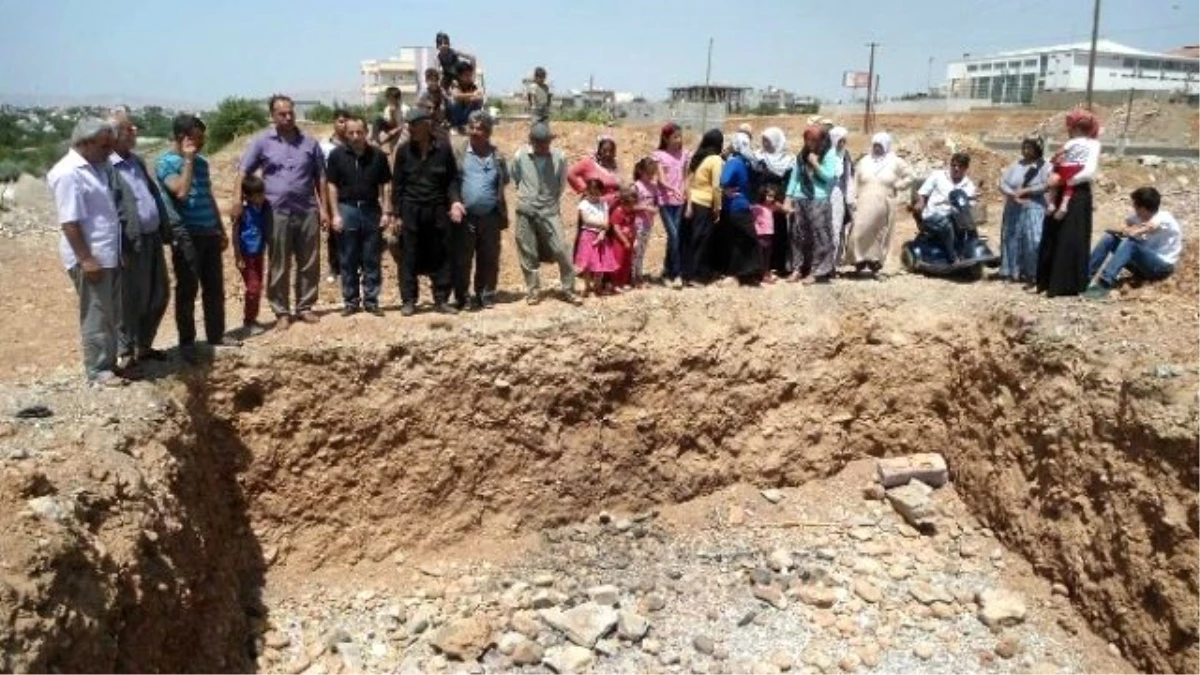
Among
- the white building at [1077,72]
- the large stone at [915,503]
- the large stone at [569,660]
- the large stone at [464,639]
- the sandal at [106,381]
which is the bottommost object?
the large stone at [569,660]

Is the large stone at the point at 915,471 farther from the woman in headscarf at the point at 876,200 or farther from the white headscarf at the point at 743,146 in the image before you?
the white headscarf at the point at 743,146

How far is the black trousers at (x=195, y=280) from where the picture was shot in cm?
617

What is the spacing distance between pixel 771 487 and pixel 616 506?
1.39 m

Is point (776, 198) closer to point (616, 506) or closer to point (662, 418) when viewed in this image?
point (662, 418)

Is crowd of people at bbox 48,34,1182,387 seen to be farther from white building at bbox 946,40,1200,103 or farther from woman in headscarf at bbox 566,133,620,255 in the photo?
white building at bbox 946,40,1200,103

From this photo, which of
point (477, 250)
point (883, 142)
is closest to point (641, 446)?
point (477, 250)

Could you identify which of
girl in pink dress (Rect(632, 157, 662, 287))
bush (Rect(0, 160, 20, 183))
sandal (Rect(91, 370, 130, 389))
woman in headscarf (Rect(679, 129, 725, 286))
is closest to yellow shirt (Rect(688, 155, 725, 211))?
woman in headscarf (Rect(679, 129, 725, 286))

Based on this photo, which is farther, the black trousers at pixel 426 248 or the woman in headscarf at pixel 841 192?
the woman in headscarf at pixel 841 192

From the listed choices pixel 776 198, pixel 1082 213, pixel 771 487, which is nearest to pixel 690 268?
pixel 776 198

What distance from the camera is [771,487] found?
7.62 meters

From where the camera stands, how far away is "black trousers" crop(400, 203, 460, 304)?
710 cm

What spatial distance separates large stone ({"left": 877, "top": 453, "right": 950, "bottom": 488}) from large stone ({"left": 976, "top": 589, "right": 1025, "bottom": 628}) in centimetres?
124

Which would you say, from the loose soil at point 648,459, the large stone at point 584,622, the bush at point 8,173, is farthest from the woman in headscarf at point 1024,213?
the bush at point 8,173

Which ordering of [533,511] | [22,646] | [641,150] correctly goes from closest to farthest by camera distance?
1. [22,646]
2. [533,511]
3. [641,150]
